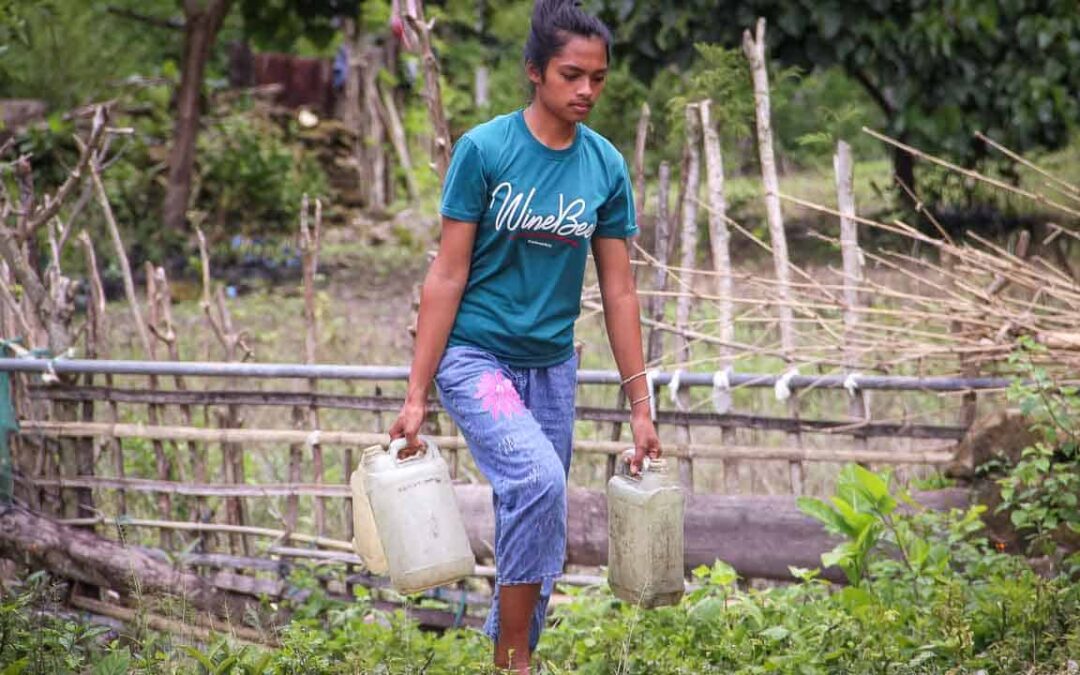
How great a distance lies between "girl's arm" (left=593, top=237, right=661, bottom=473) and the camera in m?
3.12

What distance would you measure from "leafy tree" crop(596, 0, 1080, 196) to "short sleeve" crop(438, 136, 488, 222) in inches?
234

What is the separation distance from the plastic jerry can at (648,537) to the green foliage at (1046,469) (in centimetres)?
102

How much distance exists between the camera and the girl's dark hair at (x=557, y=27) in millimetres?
2814

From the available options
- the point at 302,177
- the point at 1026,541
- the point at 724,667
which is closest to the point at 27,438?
the point at 724,667

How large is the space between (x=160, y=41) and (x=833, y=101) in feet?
26.2

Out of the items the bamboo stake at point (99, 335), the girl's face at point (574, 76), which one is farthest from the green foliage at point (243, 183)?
the girl's face at point (574, 76)

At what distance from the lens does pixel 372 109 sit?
14.6m

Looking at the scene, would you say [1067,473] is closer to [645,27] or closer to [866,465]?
[866,465]

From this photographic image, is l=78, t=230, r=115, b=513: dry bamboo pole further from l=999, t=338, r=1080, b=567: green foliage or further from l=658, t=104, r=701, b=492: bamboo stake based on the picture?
l=999, t=338, r=1080, b=567: green foliage

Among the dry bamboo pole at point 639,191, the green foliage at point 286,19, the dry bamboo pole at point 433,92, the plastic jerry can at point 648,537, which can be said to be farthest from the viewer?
the green foliage at point 286,19

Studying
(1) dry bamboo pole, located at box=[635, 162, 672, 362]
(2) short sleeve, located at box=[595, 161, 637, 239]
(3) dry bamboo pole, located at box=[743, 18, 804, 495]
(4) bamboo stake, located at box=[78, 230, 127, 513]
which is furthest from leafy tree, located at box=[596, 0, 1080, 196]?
(2) short sleeve, located at box=[595, 161, 637, 239]

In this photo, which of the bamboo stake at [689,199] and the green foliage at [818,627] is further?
the bamboo stake at [689,199]

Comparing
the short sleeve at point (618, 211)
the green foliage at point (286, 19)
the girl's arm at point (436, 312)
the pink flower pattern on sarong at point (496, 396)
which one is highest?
the green foliage at point (286, 19)

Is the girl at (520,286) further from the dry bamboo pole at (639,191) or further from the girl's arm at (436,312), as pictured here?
the dry bamboo pole at (639,191)
